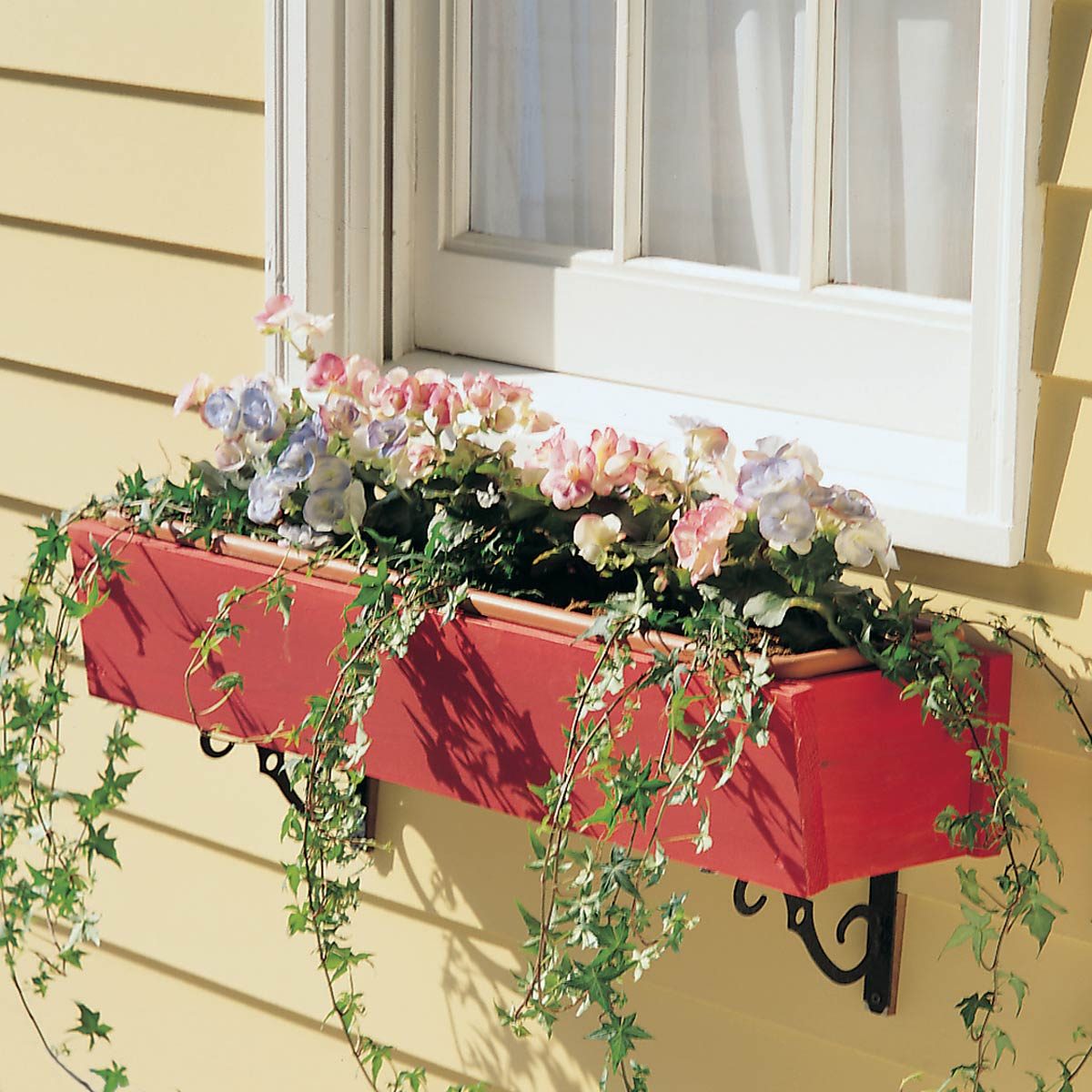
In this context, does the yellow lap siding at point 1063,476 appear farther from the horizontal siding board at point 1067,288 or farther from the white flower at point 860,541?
the white flower at point 860,541

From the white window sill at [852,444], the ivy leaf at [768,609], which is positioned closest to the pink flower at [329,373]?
the white window sill at [852,444]

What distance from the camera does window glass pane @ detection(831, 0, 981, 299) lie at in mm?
1656

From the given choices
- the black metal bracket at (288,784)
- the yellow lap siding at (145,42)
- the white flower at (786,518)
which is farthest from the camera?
the yellow lap siding at (145,42)

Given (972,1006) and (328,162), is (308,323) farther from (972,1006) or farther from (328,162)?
(972,1006)

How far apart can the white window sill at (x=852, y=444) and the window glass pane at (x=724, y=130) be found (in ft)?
0.55

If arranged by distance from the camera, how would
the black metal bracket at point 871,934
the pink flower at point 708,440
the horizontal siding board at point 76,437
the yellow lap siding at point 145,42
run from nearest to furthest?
the pink flower at point 708,440
the black metal bracket at point 871,934
the yellow lap siding at point 145,42
the horizontal siding board at point 76,437

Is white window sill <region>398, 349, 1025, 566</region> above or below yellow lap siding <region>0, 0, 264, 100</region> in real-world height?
below

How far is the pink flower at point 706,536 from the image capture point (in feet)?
4.68

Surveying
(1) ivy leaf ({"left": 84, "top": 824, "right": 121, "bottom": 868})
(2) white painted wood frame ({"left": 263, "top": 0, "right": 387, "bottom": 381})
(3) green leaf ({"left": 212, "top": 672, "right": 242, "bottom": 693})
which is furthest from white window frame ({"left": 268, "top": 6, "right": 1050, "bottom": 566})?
(1) ivy leaf ({"left": 84, "top": 824, "right": 121, "bottom": 868})

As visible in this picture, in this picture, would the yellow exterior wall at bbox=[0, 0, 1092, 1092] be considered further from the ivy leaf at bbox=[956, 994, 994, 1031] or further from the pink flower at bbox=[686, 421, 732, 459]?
the pink flower at bbox=[686, 421, 732, 459]

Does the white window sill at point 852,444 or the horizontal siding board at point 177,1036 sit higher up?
the white window sill at point 852,444

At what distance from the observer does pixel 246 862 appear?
2.26 meters

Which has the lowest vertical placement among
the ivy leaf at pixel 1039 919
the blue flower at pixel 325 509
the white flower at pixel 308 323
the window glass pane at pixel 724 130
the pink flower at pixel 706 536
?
the ivy leaf at pixel 1039 919

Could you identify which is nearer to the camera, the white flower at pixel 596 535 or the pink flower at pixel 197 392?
the white flower at pixel 596 535
